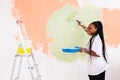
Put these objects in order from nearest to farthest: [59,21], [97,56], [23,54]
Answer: [97,56] → [23,54] → [59,21]

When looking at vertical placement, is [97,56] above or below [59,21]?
below

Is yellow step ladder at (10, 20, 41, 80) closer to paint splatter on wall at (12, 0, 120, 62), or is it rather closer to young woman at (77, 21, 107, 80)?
paint splatter on wall at (12, 0, 120, 62)

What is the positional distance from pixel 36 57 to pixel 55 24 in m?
0.51

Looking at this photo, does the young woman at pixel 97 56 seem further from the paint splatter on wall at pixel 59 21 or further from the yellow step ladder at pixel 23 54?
the yellow step ladder at pixel 23 54

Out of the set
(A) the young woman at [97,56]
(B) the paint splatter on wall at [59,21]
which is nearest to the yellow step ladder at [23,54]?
(B) the paint splatter on wall at [59,21]

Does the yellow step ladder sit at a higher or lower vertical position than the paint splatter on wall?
lower

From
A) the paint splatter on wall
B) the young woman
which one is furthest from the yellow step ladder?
the young woman

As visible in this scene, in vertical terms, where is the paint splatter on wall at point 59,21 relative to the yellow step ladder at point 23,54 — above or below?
above

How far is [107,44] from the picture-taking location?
3.17 m

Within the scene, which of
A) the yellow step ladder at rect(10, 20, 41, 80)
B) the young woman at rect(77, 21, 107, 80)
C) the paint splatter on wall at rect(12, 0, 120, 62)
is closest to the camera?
the young woman at rect(77, 21, 107, 80)

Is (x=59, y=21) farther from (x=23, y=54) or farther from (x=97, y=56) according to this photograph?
(x=97, y=56)

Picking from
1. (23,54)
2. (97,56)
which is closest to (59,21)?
(23,54)

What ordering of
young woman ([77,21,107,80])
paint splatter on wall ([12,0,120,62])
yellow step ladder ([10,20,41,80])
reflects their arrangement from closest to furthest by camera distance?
young woman ([77,21,107,80]) < yellow step ladder ([10,20,41,80]) < paint splatter on wall ([12,0,120,62])

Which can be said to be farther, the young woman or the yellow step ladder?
the yellow step ladder
